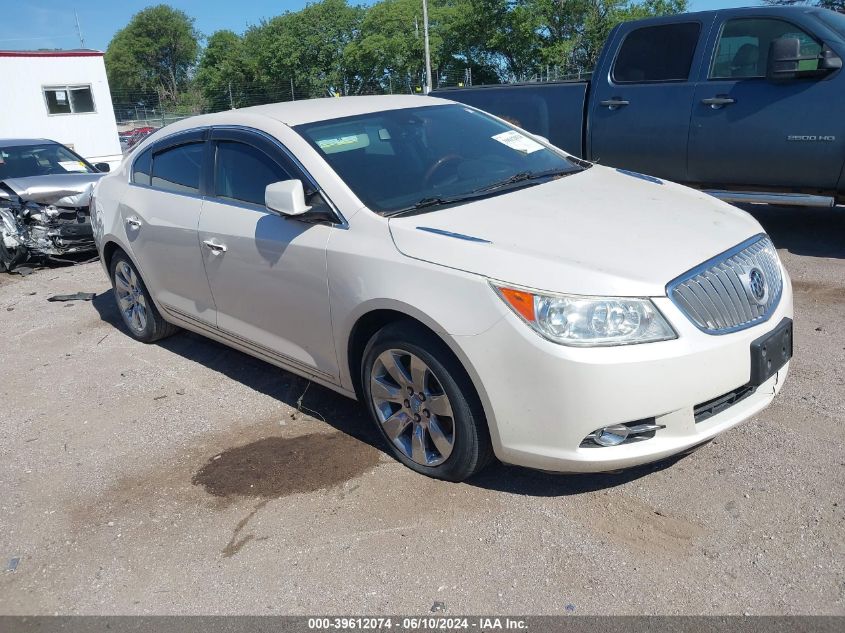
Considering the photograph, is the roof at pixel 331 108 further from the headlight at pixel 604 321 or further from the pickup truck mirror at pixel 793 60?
the pickup truck mirror at pixel 793 60

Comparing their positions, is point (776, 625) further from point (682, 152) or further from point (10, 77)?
point (10, 77)

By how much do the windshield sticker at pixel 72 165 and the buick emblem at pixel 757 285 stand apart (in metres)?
9.16

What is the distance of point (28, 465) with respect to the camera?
4086mm

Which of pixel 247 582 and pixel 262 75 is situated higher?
pixel 262 75

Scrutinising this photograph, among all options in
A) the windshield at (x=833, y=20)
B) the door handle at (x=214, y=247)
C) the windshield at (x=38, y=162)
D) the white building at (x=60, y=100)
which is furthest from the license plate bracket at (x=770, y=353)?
the white building at (x=60, y=100)

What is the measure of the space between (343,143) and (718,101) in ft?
13.0

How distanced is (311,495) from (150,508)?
757mm

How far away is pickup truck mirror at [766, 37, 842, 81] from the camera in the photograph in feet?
19.8

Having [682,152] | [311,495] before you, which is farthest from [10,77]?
[311,495]

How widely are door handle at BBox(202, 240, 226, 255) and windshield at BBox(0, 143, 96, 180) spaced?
21.2 feet

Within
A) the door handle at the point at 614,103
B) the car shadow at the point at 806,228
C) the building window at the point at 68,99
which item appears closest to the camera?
the car shadow at the point at 806,228

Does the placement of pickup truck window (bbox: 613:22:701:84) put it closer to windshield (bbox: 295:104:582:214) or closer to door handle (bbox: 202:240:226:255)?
windshield (bbox: 295:104:582:214)

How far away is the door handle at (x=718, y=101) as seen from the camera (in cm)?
647

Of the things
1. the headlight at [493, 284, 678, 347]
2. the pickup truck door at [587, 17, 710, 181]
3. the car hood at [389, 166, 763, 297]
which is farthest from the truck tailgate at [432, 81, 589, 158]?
the headlight at [493, 284, 678, 347]
